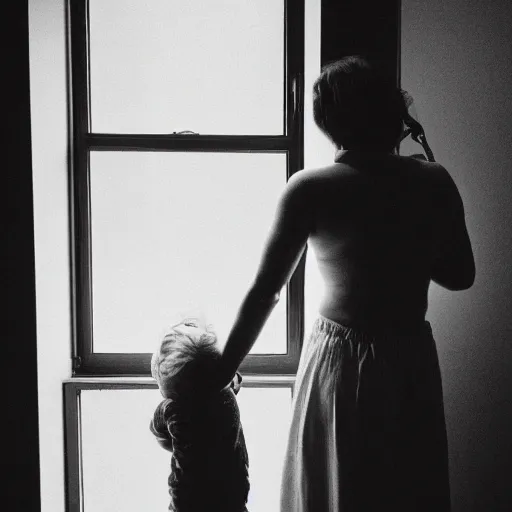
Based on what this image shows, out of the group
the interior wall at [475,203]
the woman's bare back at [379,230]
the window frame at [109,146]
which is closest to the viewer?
the woman's bare back at [379,230]

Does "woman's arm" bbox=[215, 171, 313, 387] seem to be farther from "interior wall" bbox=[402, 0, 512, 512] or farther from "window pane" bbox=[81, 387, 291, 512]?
"window pane" bbox=[81, 387, 291, 512]

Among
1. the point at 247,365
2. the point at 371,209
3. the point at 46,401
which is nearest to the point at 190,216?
the point at 247,365

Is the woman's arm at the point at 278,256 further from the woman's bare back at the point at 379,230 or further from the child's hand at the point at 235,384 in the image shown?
the child's hand at the point at 235,384

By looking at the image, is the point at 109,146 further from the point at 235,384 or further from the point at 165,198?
the point at 235,384

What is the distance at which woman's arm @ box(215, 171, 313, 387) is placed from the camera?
0.86 meters

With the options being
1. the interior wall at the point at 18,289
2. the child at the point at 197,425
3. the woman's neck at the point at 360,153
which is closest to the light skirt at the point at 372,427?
the child at the point at 197,425

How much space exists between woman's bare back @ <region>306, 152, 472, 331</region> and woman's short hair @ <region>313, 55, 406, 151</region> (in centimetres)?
4

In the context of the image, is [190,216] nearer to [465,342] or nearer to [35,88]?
[35,88]

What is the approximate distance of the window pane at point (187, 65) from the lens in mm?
1516

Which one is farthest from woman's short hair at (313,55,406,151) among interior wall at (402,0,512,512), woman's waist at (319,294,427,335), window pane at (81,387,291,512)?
window pane at (81,387,291,512)

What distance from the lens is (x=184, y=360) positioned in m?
0.93

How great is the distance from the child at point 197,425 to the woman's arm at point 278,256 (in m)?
0.11

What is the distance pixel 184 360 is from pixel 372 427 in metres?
0.37

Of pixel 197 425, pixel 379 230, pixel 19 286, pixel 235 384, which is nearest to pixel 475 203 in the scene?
pixel 379 230
